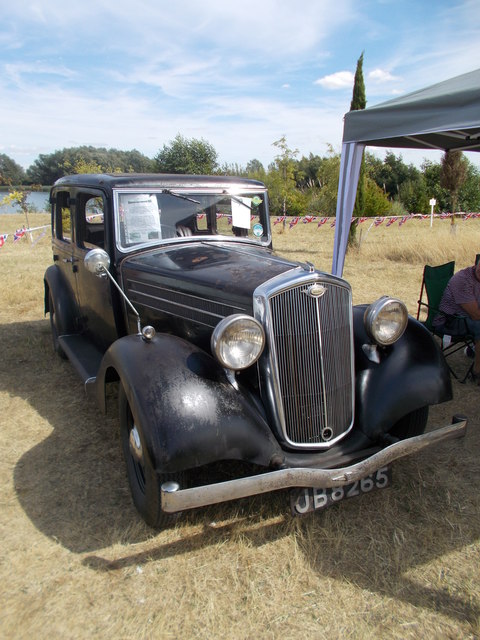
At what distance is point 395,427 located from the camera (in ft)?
9.97

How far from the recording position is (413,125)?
4.36 meters

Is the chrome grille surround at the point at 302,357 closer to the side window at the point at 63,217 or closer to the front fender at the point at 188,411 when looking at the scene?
the front fender at the point at 188,411

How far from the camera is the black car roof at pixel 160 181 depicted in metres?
3.52

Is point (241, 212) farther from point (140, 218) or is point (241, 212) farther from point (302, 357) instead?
point (302, 357)

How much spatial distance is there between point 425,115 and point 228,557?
13.0ft

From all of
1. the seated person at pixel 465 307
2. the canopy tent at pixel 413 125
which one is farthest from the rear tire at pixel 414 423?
the canopy tent at pixel 413 125

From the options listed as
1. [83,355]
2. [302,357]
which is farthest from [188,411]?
[83,355]

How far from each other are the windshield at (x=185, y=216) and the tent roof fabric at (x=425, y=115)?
155 cm

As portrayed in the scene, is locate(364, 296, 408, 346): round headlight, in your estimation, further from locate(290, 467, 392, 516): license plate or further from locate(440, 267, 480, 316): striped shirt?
locate(440, 267, 480, 316): striped shirt

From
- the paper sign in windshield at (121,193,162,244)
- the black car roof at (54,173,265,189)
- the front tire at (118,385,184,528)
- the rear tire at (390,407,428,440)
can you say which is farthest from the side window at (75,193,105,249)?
the rear tire at (390,407,428,440)

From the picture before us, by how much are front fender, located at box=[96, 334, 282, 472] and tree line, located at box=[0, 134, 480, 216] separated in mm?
11742

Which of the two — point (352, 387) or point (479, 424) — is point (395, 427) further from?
point (479, 424)

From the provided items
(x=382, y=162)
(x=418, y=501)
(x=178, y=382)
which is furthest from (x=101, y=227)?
(x=382, y=162)

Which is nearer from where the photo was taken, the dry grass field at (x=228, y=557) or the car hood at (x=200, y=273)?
the dry grass field at (x=228, y=557)
